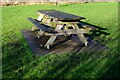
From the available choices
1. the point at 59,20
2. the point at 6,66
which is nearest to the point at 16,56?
the point at 6,66

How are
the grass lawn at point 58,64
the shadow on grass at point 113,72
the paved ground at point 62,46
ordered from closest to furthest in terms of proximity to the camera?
the shadow on grass at point 113,72 < the grass lawn at point 58,64 < the paved ground at point 62,46

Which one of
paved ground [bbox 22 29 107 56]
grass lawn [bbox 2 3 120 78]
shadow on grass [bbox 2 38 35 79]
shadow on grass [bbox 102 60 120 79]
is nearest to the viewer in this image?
shadow on grass [bbox 102 60 120 79]

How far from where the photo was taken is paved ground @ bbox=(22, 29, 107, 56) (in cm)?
700

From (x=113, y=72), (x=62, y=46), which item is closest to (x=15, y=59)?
(x=62, y=46)

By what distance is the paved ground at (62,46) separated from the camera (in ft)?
23.0

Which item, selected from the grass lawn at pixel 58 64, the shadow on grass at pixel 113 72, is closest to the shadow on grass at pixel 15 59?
the grass lawn at pixel 58 64

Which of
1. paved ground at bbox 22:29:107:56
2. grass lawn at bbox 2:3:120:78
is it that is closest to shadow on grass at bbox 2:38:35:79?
grass lawn at bbox 2:3:120:78

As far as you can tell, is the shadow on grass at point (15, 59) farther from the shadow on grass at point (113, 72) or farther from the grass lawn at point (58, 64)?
the shadow on grass at point (113, 72)

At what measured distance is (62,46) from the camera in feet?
24.9

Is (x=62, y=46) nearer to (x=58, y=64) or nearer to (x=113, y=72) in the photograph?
(x=58, y=64)

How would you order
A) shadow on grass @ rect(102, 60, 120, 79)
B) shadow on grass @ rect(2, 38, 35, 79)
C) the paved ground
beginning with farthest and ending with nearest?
1. the paved ground
2. shadow on grass @ rect(2, 38, 35, 79)
3. shadow on grass @ rect(102, 60, 120, 79)

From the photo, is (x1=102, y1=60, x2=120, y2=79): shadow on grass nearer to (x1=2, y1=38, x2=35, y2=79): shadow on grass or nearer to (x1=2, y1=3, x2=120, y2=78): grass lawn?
(x1=2, y1=3, x2=120, y2=78): grass lawn

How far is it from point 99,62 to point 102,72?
645mm

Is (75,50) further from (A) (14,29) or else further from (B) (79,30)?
(A) (14,29)
